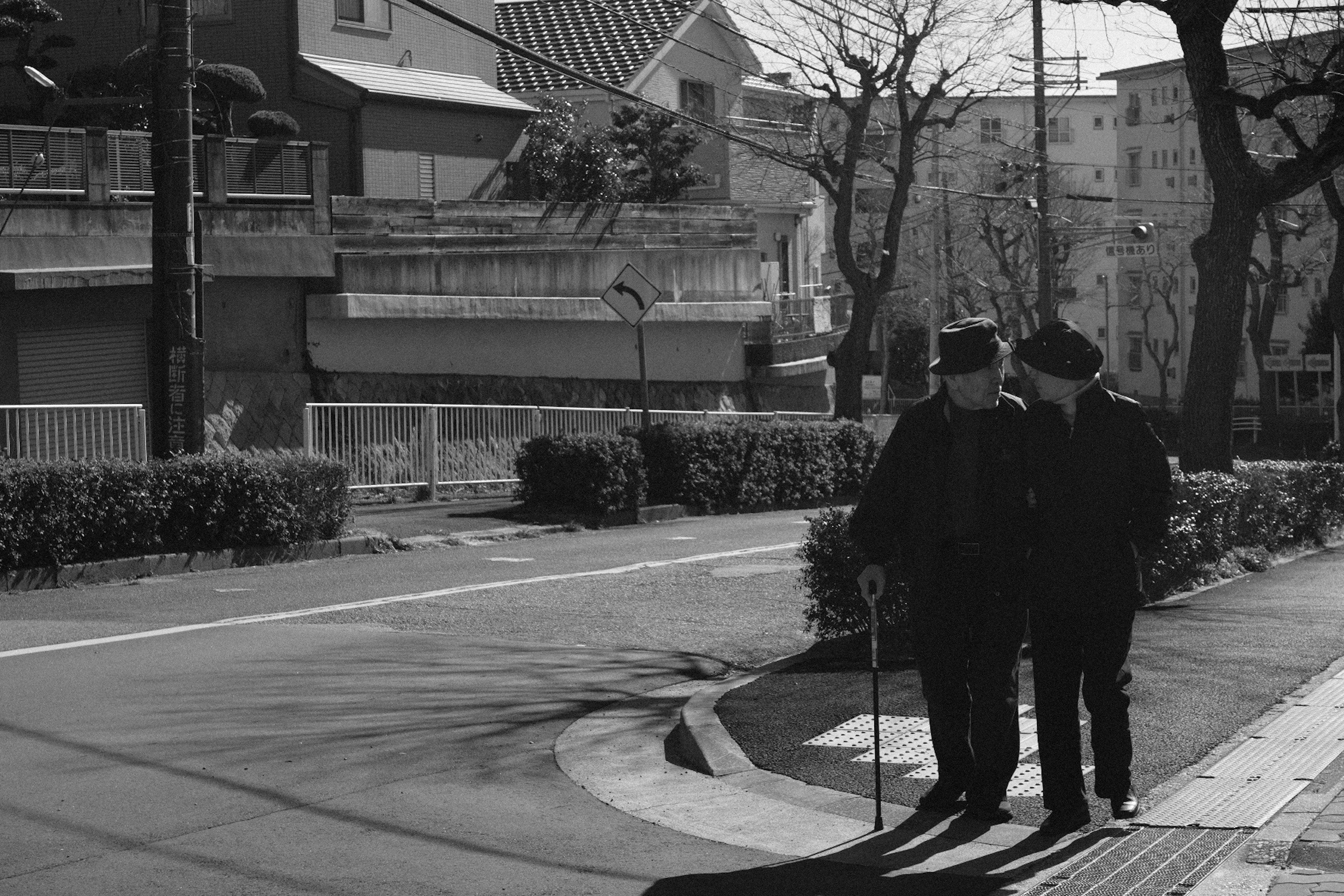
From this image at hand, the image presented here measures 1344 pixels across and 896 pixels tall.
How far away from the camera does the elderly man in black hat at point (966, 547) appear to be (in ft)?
19.5

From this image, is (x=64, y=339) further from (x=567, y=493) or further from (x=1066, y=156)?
(x=1066, y=156)

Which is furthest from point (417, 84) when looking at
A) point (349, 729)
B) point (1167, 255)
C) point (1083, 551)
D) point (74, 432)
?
point (1167, 255)

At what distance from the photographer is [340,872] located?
5.45m

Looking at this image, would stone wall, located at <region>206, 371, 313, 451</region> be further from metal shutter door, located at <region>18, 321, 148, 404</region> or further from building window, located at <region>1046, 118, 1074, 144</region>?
building window, located at <region>1046, 118, 1074, 144</region>

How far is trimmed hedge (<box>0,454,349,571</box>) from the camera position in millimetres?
13188

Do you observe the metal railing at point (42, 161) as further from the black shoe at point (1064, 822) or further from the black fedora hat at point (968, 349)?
the black shoe at point (1064, 822)

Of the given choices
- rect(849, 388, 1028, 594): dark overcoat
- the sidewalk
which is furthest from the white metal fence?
rect(849, 388, 1028, 594): dark overcoat

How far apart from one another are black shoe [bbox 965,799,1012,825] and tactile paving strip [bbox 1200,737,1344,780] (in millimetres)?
1144

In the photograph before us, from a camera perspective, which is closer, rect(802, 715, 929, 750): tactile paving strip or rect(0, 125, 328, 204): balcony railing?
rect(802, 715, 929, 750): tactile paving strip

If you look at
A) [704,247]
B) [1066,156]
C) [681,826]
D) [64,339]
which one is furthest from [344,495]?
[1066,156]

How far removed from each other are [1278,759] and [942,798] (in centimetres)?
174

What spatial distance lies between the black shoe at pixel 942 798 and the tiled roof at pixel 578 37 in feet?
119

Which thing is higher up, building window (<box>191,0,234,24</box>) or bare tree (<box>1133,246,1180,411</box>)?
building window (<box>191,0,234,24</box>)

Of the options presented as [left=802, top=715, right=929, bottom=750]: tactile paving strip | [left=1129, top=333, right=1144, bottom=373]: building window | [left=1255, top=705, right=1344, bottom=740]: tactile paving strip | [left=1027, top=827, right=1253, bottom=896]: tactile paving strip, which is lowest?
[left=1027, top=827, right=1253, bottom=896]: tactile paving strip
